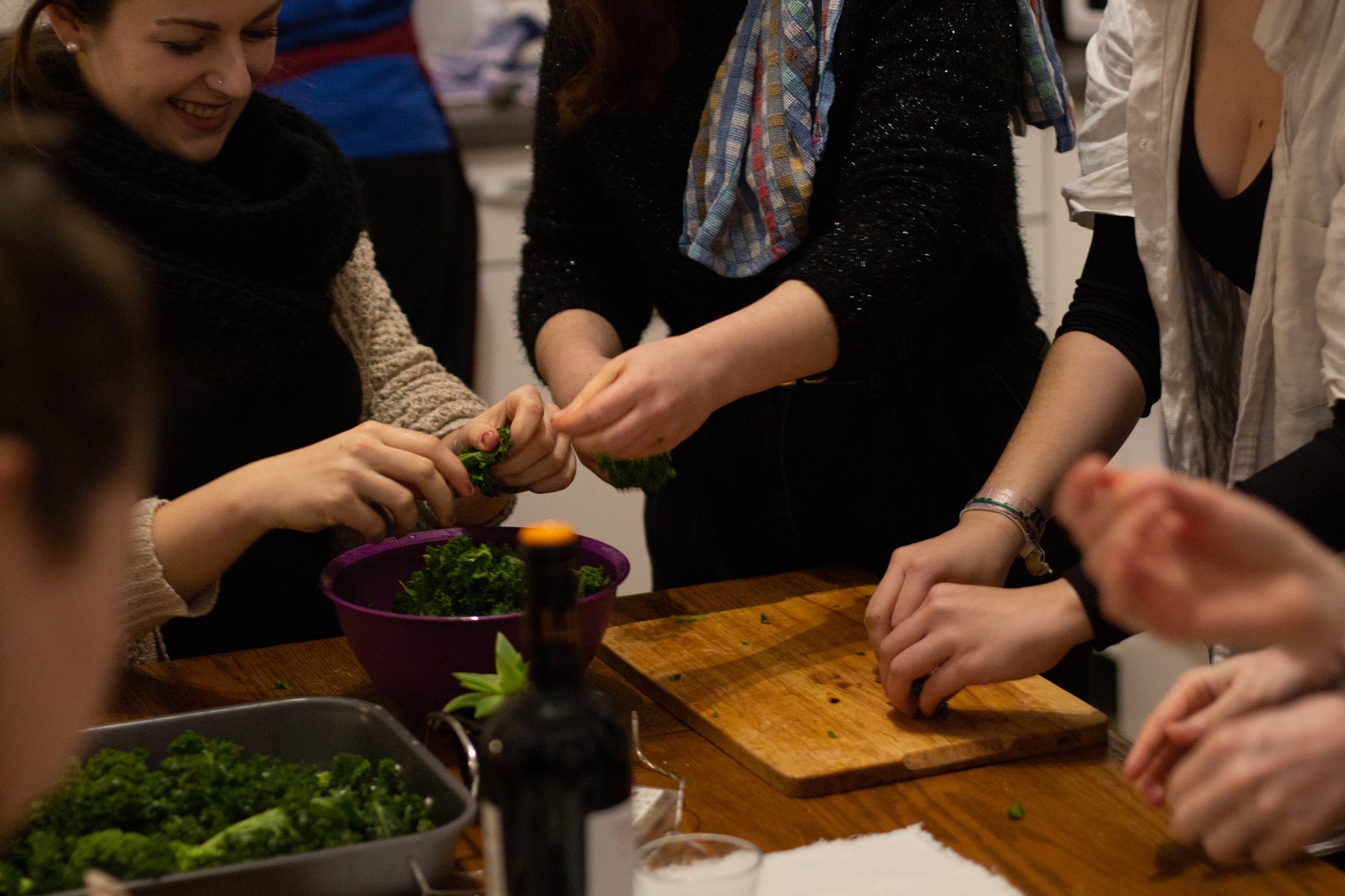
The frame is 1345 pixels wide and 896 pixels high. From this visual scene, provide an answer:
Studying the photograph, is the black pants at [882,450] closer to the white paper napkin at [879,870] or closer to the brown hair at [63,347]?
the white paper napkin at [879,870]

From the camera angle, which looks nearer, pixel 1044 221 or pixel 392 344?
pixel 392 344

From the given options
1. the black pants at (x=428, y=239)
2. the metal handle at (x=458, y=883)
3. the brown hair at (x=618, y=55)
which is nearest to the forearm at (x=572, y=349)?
the brown hair at (x=618, y=55)

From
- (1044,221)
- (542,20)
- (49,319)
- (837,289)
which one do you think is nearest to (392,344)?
(837,289)

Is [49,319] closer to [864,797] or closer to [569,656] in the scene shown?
[569,656]

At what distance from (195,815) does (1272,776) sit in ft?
2.14

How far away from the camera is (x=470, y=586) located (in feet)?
3.69

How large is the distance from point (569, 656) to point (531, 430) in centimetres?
64

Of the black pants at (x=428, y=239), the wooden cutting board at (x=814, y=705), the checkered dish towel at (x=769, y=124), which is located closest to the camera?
the wooden cutting board at (x=814, y=705)

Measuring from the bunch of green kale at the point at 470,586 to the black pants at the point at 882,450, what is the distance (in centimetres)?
47

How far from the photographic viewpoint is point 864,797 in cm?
100

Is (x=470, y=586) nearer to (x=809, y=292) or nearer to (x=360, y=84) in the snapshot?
(x=809, y=292)

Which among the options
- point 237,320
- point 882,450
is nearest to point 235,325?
point 237,320

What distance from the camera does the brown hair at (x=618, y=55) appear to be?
4.76ft

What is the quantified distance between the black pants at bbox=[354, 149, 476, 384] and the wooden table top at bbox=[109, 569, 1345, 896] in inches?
61.0
